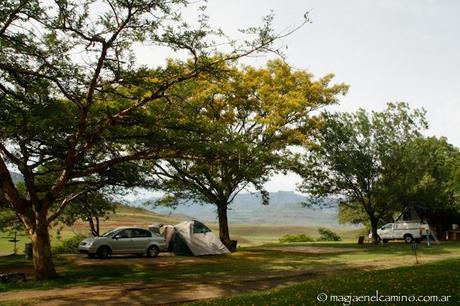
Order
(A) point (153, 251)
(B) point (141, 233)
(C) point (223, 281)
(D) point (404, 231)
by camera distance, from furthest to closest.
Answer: (D) point (404, 231) < (A) point (153, 251) < (B) point (141, 233) < (C) point (223, 281)

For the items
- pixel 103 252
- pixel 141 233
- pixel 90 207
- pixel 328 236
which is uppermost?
pixel 90 207

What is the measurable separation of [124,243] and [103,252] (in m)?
1.26

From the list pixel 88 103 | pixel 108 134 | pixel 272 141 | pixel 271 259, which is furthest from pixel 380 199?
pixel 88 103

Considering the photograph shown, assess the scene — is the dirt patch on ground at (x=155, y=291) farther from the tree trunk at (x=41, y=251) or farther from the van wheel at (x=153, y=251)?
the van wheel at (x=153, y=251)

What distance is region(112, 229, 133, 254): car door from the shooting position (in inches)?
1009

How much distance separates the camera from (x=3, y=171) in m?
17.0

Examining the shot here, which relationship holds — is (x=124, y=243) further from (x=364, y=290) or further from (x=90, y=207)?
(x=364, y=290)

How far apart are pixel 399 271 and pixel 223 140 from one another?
30.4 ft

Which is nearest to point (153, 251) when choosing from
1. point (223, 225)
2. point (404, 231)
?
point (223, 225)

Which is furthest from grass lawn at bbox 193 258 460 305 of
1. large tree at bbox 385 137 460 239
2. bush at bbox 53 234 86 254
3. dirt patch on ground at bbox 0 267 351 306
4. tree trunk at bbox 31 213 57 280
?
bush at bbox 53 234 86 254

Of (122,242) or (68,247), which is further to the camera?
(68,247)

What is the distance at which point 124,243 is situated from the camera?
26.0 metres

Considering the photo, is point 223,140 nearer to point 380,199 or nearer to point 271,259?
point 271,259

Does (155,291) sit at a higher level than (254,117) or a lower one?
lower
